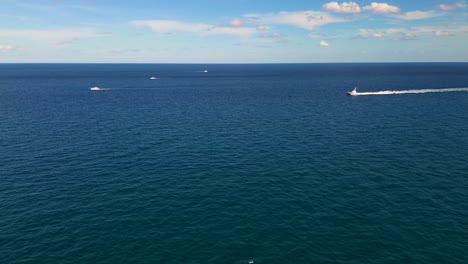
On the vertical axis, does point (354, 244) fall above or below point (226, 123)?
below

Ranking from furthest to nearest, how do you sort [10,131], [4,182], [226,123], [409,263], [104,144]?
[226,123], [10,131], [104,144], [4,182], [409,263]

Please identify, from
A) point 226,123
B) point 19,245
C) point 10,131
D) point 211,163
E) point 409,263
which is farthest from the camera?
point 226,123

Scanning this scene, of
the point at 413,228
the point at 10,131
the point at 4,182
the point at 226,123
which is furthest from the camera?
the point at 226,123

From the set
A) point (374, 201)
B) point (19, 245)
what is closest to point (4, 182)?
point (19, 245)

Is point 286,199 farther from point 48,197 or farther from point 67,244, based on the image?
point 48,197

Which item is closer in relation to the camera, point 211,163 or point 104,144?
point 211,163

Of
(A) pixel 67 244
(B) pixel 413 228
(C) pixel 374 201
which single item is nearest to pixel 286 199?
(C) pixel 374 201

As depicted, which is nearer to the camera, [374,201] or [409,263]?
[409,263]

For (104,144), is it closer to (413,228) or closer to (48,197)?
(48,197)

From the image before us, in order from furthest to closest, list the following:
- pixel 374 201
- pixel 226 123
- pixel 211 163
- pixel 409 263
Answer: pixel 226 123, pixel 211 163, pixel 374 201, pixel 409 263
